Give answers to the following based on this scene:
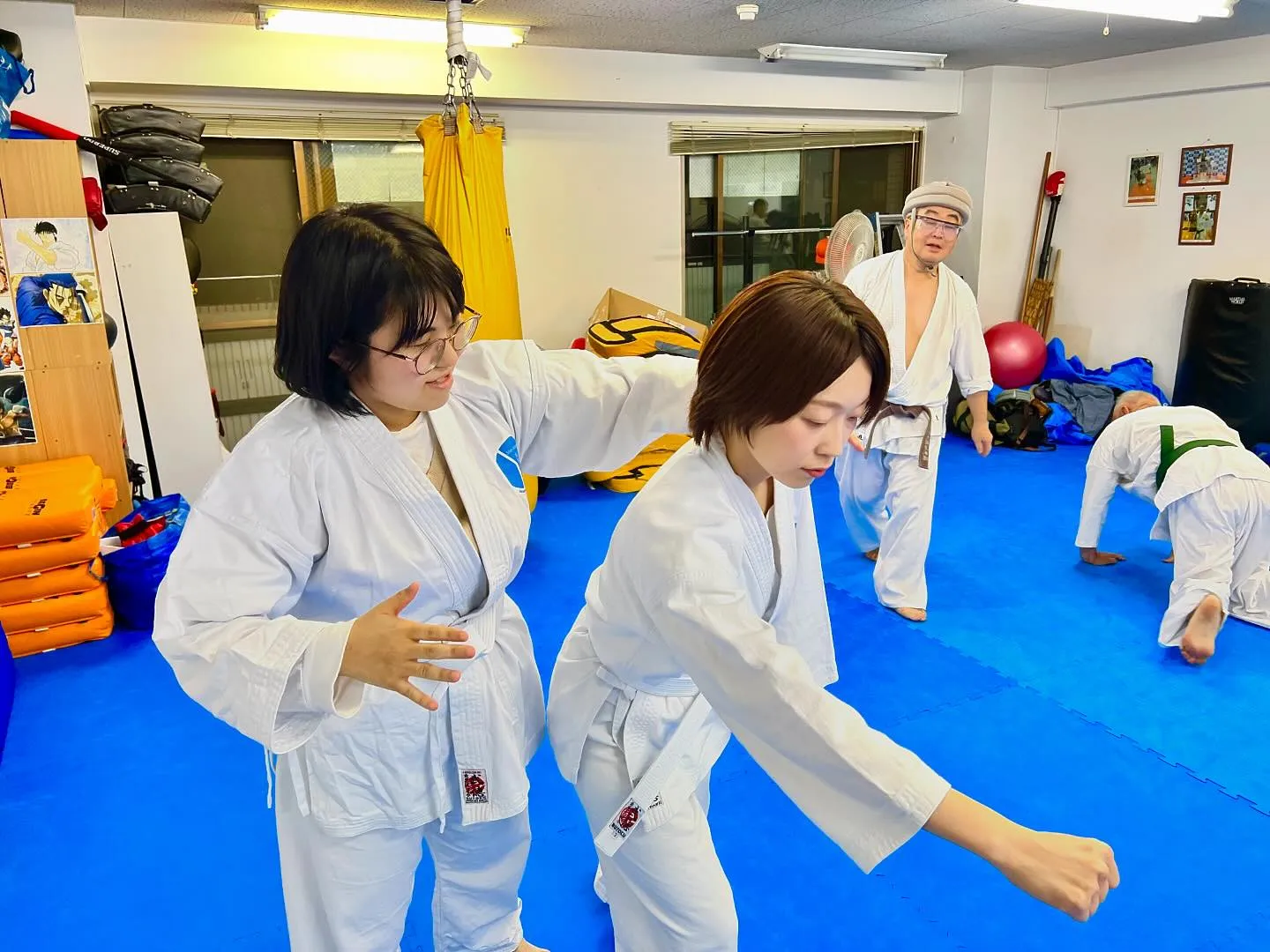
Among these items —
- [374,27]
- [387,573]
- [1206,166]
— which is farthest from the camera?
[1206,166]

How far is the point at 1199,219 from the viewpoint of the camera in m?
6.34

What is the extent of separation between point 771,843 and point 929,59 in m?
5.72

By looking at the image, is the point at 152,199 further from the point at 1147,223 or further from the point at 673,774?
the point at 1147,223

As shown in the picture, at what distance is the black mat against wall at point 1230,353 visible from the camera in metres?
5.79

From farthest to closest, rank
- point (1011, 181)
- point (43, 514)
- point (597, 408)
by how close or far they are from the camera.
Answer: point (1011, 181) < point (43, 514) < point (597, 408)

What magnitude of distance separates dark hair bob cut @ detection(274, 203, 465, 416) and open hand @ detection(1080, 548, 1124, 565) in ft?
11.9

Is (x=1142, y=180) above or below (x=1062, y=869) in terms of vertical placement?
above

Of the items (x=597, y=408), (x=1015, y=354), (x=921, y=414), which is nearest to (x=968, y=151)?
(x=1015, y=354)

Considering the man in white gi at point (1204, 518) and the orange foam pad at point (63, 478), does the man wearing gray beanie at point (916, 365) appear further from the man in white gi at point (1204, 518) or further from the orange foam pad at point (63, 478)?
the orange foam pad at point (63, 478)

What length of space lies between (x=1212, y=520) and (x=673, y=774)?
2.81 meters

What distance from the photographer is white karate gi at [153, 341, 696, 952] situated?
1158 millimetres

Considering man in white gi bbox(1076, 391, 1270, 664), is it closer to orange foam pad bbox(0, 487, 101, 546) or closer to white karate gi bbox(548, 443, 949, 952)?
white karate gi bbox(548, 443, 949, 952)

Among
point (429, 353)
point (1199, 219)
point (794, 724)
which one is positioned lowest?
point (794, 724)

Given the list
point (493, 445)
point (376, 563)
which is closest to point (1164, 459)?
point (493, 445)
